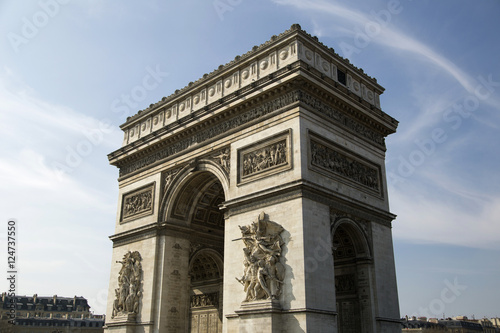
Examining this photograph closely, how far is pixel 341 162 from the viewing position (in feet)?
65.5

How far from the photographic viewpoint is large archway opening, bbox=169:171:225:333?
23.5 m

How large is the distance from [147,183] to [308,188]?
10139 millimetres

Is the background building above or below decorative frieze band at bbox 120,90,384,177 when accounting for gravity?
below

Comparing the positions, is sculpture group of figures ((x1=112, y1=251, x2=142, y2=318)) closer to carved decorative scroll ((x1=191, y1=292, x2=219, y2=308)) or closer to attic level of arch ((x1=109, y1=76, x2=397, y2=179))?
carved decorative scroll ((x1=191, y1=292, x2=219, y2=308))

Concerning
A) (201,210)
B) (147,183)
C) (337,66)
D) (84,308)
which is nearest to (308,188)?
(337,66)

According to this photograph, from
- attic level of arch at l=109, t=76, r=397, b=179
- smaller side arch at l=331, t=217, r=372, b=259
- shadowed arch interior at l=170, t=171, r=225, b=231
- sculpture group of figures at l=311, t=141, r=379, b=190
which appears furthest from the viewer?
shadowed arch interior at l=170, t=171, r=225, b=231

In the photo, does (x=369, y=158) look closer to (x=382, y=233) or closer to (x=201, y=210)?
(x=382, y=233)

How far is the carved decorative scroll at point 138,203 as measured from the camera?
80.1 feet

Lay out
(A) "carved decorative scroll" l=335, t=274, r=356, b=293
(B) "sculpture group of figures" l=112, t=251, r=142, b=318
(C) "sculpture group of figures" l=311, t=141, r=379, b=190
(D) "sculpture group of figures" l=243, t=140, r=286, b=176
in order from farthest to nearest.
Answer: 1. (B) "sculpture group of figures" l=112, t=251, r=142, b=318
2. (A) "carved decorative scroll" l=335, t=274, r=356, b=293
3. (C) "sculpture group of figures" l=311, t=141, r=379, b=190
4. (D) "sculpture group of figures" l=243, t=140, r=286, b=176

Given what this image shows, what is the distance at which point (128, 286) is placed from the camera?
76.9 feet

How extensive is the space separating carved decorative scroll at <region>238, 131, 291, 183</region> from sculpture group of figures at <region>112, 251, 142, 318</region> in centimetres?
743

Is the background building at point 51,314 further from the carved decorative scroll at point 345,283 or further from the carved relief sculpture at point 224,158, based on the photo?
the carved decorative scroll at point 345,283

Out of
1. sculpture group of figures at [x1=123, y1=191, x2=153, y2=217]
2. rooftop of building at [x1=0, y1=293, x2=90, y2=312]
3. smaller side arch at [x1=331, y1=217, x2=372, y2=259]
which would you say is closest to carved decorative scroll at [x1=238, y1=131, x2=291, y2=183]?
smaller side arch at [x1=331, y1=217, x2=372, y2=259]

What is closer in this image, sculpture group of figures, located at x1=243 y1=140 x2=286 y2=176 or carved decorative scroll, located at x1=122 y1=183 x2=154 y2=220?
sculpture group of figures, located at x1=243 y1=140 x2=286 y2=176
